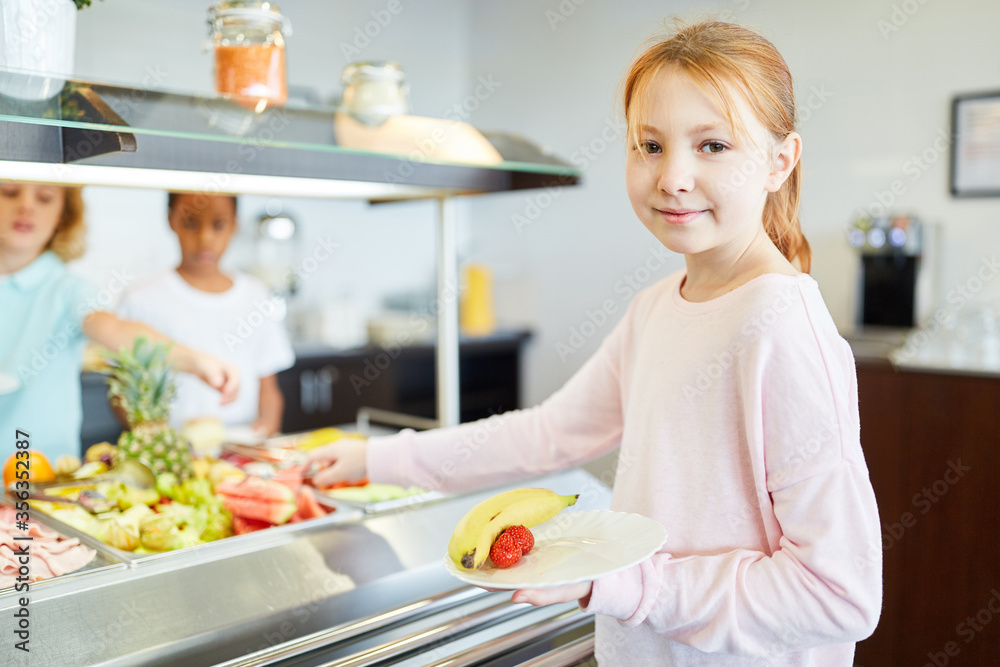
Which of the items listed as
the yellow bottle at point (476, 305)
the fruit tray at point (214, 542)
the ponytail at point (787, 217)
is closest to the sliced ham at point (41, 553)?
the fruit tray at point (214, 542)

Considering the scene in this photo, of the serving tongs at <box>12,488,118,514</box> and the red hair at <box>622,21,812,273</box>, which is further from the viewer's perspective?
the serving tongs at <box>12,488,118,514</box>

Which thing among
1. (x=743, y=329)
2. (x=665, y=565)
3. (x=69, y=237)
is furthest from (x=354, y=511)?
(x=69, y=237)

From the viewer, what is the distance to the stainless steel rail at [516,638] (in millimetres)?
1171

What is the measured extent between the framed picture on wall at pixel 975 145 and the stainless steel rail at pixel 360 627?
2.75 m

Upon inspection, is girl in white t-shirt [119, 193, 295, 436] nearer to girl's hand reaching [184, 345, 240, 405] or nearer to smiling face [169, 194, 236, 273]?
smiling face [169, 194, 236, 273]

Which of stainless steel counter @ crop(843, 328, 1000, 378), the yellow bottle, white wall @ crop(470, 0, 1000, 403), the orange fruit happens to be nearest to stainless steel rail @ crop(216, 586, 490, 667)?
the orange fruit

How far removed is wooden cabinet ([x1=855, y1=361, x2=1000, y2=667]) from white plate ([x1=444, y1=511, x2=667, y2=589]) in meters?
1.99

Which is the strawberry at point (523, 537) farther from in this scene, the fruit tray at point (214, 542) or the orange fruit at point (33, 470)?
the orange fruit at point (33, 470)

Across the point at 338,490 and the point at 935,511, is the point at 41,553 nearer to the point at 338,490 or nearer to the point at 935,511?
the point at 338,490

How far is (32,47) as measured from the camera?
3.51 feet

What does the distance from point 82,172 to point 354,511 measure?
0.69m

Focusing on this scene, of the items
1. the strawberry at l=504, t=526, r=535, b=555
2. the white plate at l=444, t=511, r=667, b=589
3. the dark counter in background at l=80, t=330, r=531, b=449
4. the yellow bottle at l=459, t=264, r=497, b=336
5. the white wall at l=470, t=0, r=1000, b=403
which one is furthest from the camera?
the yellow bottle at l=459, t=264, r=497, b=336

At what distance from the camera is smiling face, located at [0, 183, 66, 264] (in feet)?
5.82

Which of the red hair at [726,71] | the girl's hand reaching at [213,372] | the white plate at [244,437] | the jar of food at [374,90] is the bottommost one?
the white plate at [244,437]
